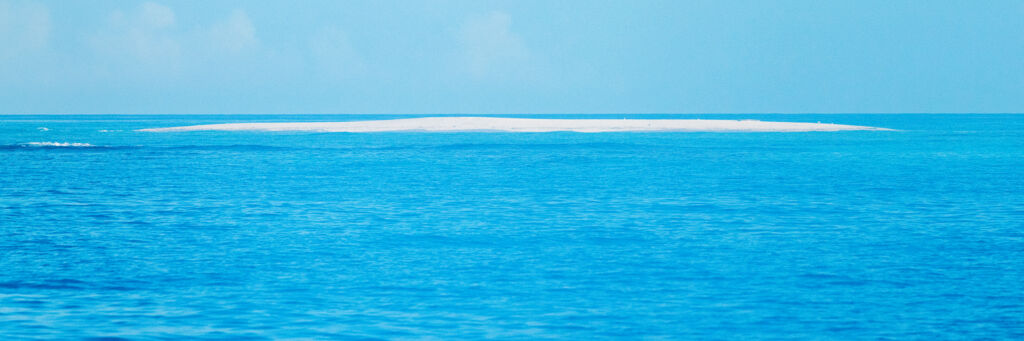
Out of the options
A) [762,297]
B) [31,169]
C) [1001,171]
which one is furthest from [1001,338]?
[31,169]

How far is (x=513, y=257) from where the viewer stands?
62.6 feet

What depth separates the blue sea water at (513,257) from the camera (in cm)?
1366

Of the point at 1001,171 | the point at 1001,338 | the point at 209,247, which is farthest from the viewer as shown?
the point at 1001,171

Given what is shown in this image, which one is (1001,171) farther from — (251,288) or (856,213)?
(251,288)

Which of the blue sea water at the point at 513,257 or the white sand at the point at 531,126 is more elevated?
the blue sea water at the point at 513,257

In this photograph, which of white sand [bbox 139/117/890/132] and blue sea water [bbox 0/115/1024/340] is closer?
blue sea water [bbox 0/115/1024/340]

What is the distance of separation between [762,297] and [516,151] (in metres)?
48.7

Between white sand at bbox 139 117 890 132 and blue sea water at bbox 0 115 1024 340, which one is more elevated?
blue sea water at bbox 0 115 1024 340

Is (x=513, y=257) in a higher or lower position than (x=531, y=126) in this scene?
higher

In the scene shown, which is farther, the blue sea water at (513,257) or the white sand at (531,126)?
the white sand at (531,126)

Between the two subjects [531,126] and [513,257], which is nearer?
[513,257]

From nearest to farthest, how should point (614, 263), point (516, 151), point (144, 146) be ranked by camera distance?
point (614, 263), point (516, 151), point (144, 146)

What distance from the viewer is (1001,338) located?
1283 centimetres

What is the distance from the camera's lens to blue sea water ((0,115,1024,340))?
13.7m
